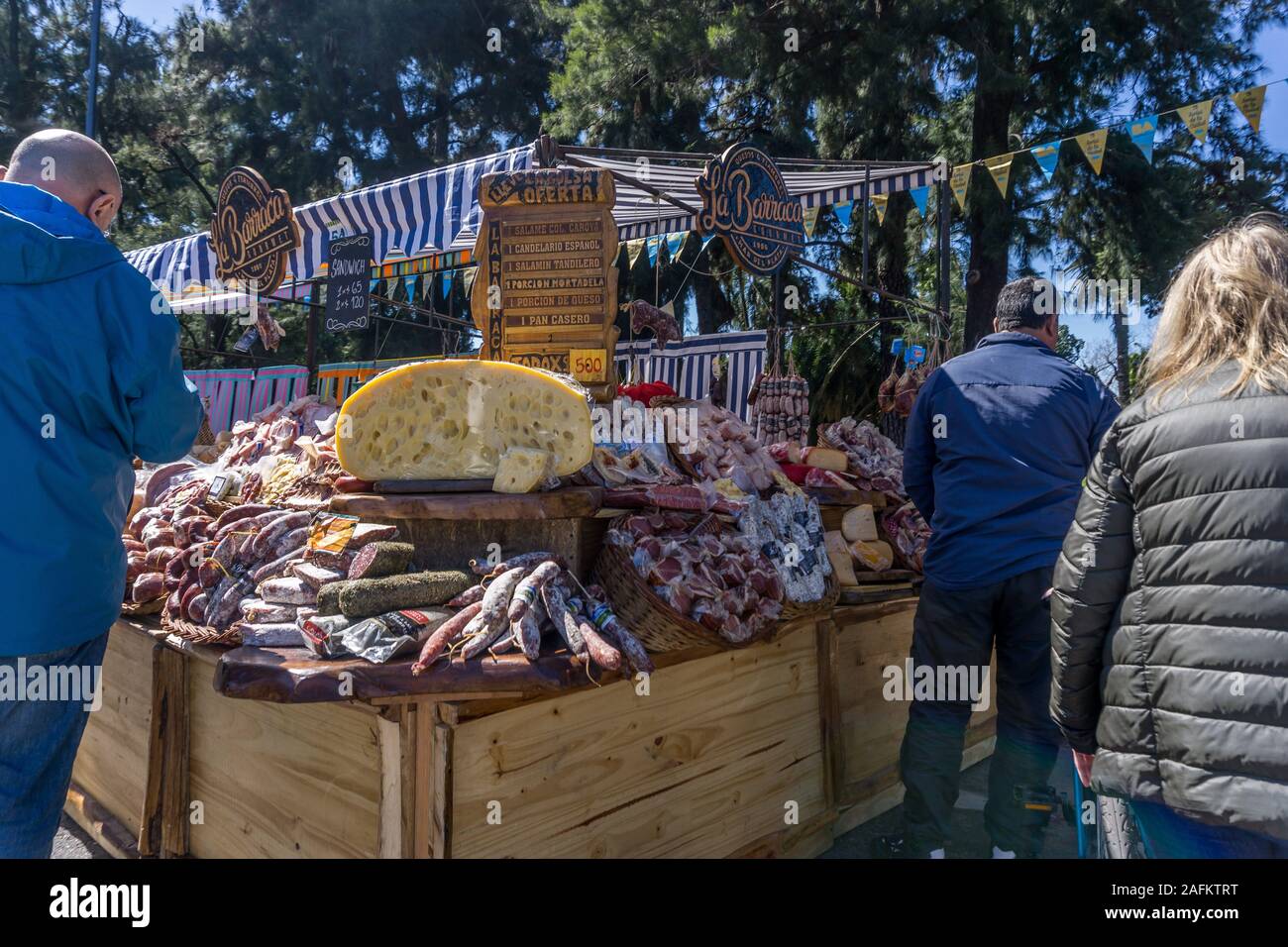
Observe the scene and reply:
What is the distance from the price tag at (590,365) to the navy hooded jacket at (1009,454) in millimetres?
1491

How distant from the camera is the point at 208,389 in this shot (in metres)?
15.6

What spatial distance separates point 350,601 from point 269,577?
644 millimetres

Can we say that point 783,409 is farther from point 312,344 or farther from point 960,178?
point 312,344

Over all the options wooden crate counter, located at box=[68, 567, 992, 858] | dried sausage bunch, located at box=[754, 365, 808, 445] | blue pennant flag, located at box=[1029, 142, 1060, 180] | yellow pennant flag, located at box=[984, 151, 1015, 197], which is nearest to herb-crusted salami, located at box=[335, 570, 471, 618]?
wooden crate counter, located at box=[68, 567, 992, 858]

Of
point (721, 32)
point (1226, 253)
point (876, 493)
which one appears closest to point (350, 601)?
point (1226, 253)

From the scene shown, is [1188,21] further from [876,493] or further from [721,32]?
[876,493]

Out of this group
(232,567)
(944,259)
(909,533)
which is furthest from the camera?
(944,259)

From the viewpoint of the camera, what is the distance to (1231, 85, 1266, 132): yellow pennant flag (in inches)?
282

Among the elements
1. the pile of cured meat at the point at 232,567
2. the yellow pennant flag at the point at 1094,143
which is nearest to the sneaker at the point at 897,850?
the pile of cured meat at the point at 232,567

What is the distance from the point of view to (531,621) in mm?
2473

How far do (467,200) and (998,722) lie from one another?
19.9 feet

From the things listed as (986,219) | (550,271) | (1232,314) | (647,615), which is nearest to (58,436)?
(647,615)

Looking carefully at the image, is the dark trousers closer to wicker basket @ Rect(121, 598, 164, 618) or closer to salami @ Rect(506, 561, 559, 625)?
salami @ Rect(506, 561, 559, 625)

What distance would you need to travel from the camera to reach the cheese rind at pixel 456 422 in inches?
112
